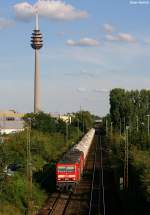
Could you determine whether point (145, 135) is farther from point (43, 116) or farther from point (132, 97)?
point (132, 97)

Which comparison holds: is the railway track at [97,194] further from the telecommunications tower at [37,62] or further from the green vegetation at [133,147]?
the telecommunications tower at [37,62]

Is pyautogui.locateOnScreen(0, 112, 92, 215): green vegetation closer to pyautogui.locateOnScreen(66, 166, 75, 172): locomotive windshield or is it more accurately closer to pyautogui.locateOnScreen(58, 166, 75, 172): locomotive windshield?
pyautogui.locateOnScreen(58, 166, 75, 172): locomotive windshield

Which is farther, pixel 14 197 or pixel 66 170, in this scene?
pixel 66 170

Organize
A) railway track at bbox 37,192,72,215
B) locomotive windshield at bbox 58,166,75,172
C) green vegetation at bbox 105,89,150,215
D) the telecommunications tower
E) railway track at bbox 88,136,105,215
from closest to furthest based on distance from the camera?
1. green vegetation at bbox 105,89,150,215
2. railway track at bbox 37,192,72,215
3. railway track at bbox 88,136,105,215
4. locomotive windshield at bbox 58,166,75,172
5. the telecommunications tower

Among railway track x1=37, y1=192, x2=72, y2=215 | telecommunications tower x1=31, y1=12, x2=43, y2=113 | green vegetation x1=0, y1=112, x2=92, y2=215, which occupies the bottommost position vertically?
railway track x1=37, y1=192, x2=72, y2=215

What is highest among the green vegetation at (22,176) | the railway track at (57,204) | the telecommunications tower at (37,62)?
the telecommunications tower at (37,62)

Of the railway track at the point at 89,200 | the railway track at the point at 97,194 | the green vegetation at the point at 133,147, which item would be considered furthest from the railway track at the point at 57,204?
the green vegetation at the point at 133,147

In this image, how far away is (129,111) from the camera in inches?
4651

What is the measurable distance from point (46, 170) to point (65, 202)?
50.5ft

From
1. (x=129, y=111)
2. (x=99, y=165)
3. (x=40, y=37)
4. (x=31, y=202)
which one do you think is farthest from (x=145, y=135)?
(x=40, y=37)

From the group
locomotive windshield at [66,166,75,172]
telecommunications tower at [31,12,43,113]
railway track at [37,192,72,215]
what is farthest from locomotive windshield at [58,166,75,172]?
telecommunications tower at [31,12,43,113]

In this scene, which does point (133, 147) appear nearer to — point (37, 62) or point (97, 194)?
point (97, 194)

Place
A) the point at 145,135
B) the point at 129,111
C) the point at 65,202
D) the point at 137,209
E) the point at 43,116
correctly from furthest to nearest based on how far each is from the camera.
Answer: the point at 129,111, the point at 43,116, the point at 145,135, the point at 65,202, the point at 137,209

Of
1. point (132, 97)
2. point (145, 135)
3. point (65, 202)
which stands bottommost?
point (65, 202)
